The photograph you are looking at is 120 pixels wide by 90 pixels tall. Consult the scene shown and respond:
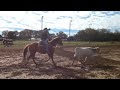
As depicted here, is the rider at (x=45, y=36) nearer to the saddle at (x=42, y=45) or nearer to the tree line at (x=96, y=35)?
the saddle at (x=42, y=45)

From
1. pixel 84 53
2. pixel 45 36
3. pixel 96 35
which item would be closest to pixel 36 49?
pixel 45 36

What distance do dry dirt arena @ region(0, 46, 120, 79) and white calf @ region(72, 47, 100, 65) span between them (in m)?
0.15

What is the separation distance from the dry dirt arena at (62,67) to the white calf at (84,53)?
0.15 metres

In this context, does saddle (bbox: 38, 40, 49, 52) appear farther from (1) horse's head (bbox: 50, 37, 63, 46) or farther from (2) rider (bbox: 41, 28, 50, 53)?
(1) horse's head (bbox: 50, 37, 63, 46)

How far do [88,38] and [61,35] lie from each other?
71cm

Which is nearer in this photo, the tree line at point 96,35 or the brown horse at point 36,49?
the tree line at point 96,35

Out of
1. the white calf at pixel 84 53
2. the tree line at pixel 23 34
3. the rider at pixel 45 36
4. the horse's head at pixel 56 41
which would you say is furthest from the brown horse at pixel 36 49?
the white calf at pixel 84 53

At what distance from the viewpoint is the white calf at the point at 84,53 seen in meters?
6.82

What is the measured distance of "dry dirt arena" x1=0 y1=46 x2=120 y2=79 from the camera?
572 cm
